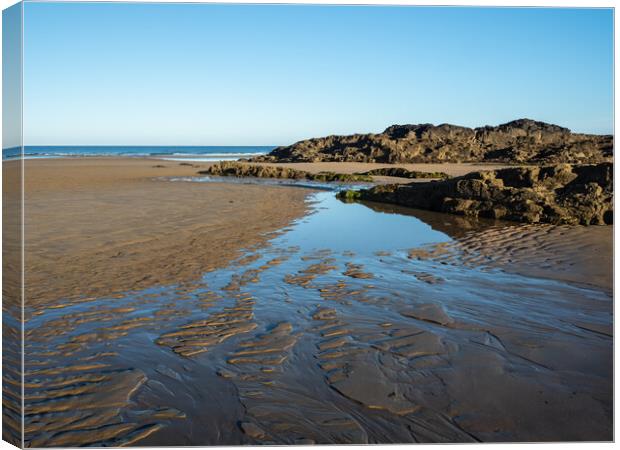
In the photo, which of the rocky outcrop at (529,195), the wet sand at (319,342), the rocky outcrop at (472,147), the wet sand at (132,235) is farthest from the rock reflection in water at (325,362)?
the rocky outcrop at (472,147)

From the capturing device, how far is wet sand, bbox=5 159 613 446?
10.5 ft

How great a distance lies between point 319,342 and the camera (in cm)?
448

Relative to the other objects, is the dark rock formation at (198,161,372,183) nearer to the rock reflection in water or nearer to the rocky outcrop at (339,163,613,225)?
the rocky outcrop at (339,163,613,225)

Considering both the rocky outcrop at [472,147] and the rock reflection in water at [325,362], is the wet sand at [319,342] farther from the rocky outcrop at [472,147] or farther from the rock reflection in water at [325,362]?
the rocky outcrop at [472,147]

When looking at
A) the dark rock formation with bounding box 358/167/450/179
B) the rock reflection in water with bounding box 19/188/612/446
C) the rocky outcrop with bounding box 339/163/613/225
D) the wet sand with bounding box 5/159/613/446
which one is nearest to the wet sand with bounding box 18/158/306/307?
the wet sand with bounding box 5/159/613/446

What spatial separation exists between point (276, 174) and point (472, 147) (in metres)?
16.2

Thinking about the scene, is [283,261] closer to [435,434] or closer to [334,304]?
[334,304]

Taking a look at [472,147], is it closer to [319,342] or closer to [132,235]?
[132,235]

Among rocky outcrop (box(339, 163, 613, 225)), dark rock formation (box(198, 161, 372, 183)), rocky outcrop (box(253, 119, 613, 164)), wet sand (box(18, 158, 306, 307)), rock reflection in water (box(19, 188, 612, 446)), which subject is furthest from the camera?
rocky outcrop (box(253, 119, 613, 164))

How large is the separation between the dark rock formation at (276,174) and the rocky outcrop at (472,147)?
4909mm

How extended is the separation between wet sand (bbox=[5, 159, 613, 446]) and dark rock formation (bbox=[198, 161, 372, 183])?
14.5 meters

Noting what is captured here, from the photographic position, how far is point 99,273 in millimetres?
6566

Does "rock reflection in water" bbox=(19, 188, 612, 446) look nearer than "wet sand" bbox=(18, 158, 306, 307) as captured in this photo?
Yes

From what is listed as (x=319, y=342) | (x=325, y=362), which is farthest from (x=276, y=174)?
(x=325, y=362)
